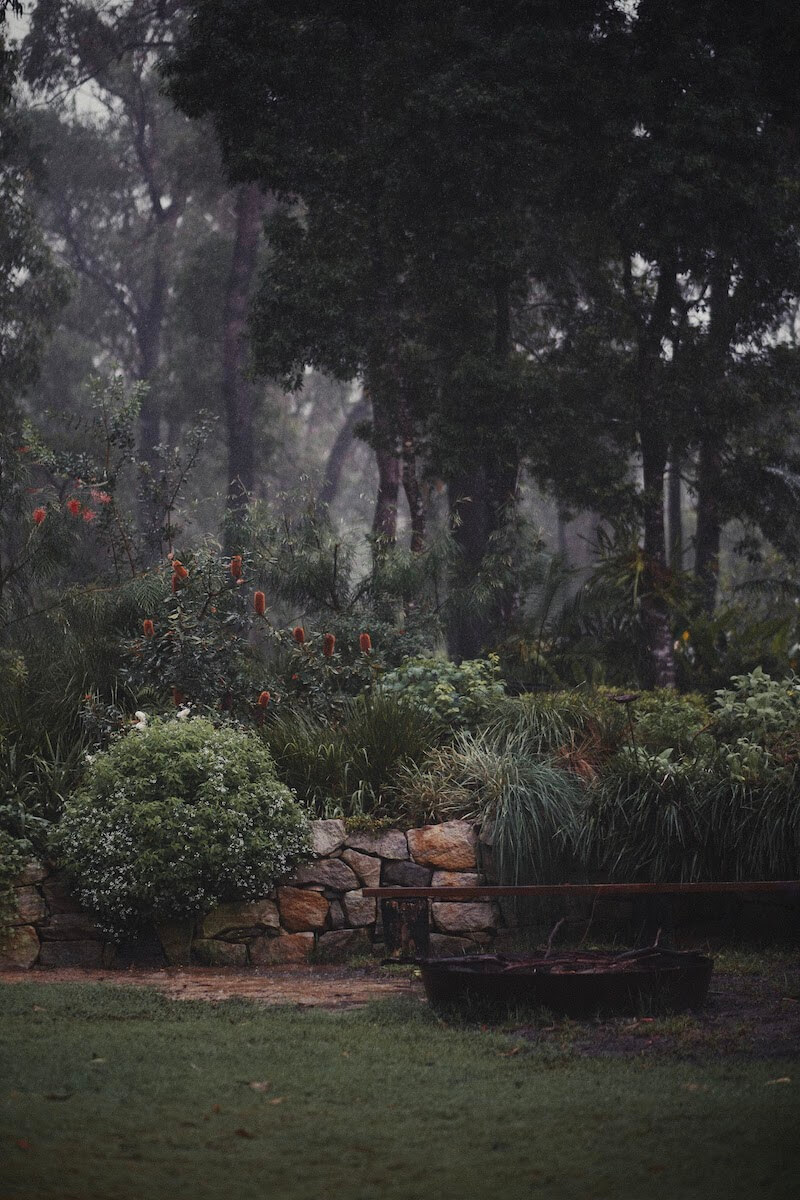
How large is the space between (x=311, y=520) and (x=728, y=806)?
17.0ft

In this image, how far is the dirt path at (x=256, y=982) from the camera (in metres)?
5.68

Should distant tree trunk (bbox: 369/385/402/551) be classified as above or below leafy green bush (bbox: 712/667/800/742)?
above

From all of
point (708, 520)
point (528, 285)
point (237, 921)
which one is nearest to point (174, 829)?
point (237, 921)

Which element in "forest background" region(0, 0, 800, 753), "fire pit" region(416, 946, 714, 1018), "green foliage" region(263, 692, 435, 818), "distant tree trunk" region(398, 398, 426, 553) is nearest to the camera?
"fire pit" region(416, 946, 714, 1018)

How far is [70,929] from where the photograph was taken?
22.0ft

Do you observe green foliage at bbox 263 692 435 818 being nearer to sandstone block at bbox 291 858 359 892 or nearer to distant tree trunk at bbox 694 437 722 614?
sandstone block at bbox 291 858 359 892

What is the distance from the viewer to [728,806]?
6.97m

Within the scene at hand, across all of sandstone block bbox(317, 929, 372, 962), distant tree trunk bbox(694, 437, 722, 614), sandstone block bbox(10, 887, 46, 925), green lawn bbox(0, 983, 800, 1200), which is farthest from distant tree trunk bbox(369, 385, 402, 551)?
green lawn bbox(0, 983, 800, 1200)

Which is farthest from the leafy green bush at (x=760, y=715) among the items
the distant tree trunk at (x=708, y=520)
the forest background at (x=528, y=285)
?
the distant tree trunk at (x=708, y=520)

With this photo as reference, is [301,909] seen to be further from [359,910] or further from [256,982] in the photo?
[256,982]

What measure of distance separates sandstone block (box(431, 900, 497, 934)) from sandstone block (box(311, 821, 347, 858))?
→ 26.5 inches

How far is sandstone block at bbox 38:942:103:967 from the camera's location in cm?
666

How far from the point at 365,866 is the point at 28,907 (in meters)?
1.89

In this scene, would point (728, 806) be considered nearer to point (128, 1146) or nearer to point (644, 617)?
point (128, 1146)
